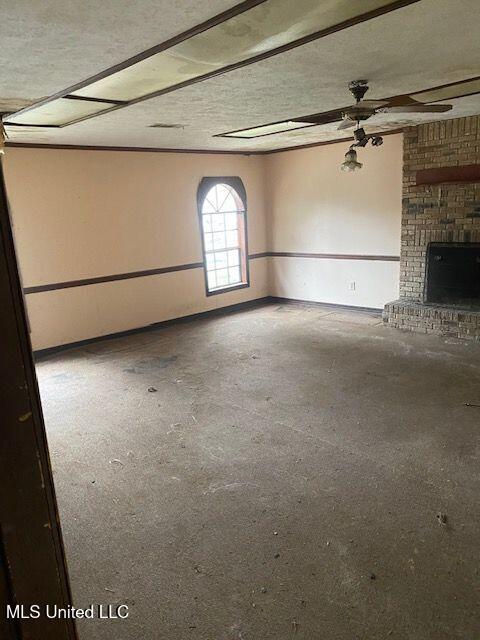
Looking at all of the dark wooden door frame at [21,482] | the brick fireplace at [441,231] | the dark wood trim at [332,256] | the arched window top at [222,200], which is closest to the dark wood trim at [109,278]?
the arched window top at [222,200]

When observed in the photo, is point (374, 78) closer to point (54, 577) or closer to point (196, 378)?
point (196, 378)

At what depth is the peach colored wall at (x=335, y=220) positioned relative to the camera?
625 centimetres

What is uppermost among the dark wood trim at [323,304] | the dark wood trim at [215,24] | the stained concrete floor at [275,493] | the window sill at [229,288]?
the dark wood trim at [215,24]

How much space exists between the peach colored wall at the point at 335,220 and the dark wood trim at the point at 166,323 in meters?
0.58

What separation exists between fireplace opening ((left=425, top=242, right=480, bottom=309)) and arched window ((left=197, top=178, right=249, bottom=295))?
304cm

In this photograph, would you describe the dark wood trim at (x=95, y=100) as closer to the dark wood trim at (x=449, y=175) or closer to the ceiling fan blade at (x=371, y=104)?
the ceiling fan blade at (x=371, y=104)

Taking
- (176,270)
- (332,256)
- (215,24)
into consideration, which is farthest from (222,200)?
(215,24)

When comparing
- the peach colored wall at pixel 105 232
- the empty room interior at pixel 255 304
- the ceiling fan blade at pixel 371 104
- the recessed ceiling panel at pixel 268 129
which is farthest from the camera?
the peach colored wall at pixel 105 232

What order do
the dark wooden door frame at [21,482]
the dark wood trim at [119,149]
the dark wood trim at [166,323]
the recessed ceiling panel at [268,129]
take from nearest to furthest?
the dark wooden door frame at [21,482] < the recessed ceiling panel at [268,129] < the dark wood trim at [119,149] < the dark wood trim at [166,323]

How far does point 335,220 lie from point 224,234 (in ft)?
5.95

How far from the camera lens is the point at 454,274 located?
18.3ft

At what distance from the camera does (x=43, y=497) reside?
2.97 ft

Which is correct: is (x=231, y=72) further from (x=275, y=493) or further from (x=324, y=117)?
(x=275, y=493)

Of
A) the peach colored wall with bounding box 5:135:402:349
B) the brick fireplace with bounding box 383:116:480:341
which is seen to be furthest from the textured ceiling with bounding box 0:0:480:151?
the peach colored wall with bounding box 5:135:402:349
